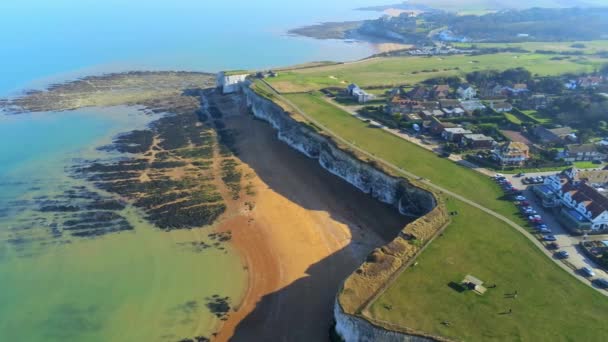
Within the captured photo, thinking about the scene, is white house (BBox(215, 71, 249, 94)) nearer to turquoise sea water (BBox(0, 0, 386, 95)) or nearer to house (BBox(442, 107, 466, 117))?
turquoise sea water (BBox(0, 0, 386, 95))

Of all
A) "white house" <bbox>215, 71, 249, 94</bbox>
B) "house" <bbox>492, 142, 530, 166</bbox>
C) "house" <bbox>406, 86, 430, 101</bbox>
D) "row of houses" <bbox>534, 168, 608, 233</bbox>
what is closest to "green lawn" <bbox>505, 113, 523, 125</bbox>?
"house" <bbox>406, 86, 430, 101</bbox>

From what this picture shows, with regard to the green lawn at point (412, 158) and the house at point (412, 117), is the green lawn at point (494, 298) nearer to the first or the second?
the green lawn at point (412, 158)

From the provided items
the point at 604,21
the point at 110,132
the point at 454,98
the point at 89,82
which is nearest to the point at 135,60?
the point at 89,82

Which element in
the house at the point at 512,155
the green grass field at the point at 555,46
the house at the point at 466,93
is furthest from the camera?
the green grass field at the point at 555,46

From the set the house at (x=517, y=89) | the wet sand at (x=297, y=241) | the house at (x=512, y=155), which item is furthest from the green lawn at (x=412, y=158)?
the house at (x=517, y=89)

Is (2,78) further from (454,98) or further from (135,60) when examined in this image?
(454,98)

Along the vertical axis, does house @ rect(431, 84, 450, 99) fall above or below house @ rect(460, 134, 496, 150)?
above
